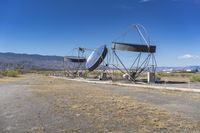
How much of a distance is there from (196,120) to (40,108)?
909 cm

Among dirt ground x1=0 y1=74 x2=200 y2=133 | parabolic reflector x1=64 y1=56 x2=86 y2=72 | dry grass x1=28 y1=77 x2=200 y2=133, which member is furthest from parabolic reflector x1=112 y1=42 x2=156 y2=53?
parabolic reflector x1=64 y1=56 x2=86 y2=72

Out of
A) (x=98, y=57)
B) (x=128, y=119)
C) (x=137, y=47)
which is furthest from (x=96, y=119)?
(x=98, y=57)

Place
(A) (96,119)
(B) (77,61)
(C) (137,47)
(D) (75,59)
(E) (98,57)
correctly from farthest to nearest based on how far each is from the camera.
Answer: (B) (77,61), (D) (75,59), (E) (98,57), (C) (137,47), (A) (96,119)

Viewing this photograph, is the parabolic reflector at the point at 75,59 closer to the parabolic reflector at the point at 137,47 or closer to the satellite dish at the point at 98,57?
the satellite dish at the point at 98,57

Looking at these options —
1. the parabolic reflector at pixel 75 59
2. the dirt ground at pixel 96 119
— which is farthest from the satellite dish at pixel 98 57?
the dirt ground at pixel 96 119

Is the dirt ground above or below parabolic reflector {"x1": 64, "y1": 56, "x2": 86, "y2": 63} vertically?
below

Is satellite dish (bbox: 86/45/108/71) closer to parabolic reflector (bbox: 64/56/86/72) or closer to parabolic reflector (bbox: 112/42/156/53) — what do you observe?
parabolic reflector (bbox: 112/42/156/53)

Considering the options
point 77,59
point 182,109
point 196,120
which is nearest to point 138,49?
point 182,109

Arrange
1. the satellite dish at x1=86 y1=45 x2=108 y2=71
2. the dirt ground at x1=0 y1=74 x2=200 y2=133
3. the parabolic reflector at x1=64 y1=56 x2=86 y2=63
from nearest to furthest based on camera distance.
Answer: the dirt ground at x1=0 y1=74 x2=200 y2=133 < the satellite dish at x1=86 y1=45 x2=108 y2=71 < the parabolic reflector at x1=64 y1=56 x2=86 y2=63

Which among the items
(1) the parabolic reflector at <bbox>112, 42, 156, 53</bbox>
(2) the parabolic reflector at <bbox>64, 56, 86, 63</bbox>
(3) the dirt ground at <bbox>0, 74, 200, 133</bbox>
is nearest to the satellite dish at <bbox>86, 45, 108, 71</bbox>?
(1) the parabolic reflector at <bbox>112, 42, 156, 53</bbox>

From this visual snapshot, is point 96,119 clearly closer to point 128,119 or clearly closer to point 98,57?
point 128,119

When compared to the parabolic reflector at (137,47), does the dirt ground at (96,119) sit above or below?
below

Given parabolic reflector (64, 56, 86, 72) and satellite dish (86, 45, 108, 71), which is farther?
parabolic reflector (64, 56, 86, 72)

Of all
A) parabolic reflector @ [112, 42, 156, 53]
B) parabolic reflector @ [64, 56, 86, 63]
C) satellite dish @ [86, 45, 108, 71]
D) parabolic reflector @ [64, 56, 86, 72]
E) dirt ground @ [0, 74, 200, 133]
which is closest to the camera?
dirt ground @ [0, 74, 200, 133]
